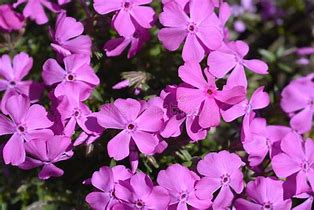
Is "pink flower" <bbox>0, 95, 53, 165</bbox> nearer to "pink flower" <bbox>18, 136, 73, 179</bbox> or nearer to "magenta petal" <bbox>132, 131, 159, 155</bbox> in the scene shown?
"pink flower" <bbox>18, 136, 73, 179</bbox>

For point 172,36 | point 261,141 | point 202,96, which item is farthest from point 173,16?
point 261,141

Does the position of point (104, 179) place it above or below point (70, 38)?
below

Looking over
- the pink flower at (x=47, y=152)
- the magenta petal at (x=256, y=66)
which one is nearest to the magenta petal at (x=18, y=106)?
the pink flower at (x=47, y=152)

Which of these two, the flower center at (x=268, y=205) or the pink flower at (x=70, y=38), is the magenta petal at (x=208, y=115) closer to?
the flower center at (x=268, y=205)

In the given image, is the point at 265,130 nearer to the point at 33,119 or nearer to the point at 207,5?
the point at 207,5

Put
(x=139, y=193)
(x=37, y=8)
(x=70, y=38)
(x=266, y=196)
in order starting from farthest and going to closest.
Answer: (x=37, y=8), (x=70, y=38), (x=266, y=196), (x=139, y=193)

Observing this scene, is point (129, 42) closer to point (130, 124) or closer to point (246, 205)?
point (130, 124)

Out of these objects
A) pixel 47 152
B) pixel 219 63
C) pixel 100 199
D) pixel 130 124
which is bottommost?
pixel 100 199

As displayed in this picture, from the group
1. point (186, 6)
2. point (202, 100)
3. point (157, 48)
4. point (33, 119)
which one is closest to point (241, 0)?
point (157, 48)
